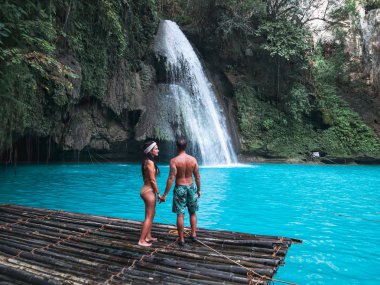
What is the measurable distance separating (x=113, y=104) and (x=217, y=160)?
6550 mm

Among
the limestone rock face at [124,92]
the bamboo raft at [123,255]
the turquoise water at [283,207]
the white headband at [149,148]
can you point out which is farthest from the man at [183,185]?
the limestone rock face at [124,92]

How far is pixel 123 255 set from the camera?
152 inches

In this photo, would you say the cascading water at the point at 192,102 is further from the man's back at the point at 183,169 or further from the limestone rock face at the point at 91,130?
the man's back at the point at 183,169

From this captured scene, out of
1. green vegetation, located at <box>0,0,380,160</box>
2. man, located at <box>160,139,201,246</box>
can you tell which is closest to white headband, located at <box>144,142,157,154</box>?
man, located at <box>160,139,201,246</box>

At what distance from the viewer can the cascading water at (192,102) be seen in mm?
19109

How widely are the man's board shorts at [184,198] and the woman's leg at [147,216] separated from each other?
0.92ft

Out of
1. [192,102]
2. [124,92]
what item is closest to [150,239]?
[124,92]

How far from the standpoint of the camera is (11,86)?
7129 mm

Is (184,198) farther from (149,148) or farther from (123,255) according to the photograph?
(123,255)

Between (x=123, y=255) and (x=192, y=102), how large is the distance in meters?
16.4

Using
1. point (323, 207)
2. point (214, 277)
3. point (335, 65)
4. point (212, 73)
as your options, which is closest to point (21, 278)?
point (214, 277)

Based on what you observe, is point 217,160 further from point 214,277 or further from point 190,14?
point 214,277

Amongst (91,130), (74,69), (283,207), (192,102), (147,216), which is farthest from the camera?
(192,102)

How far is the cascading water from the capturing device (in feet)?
62.7
